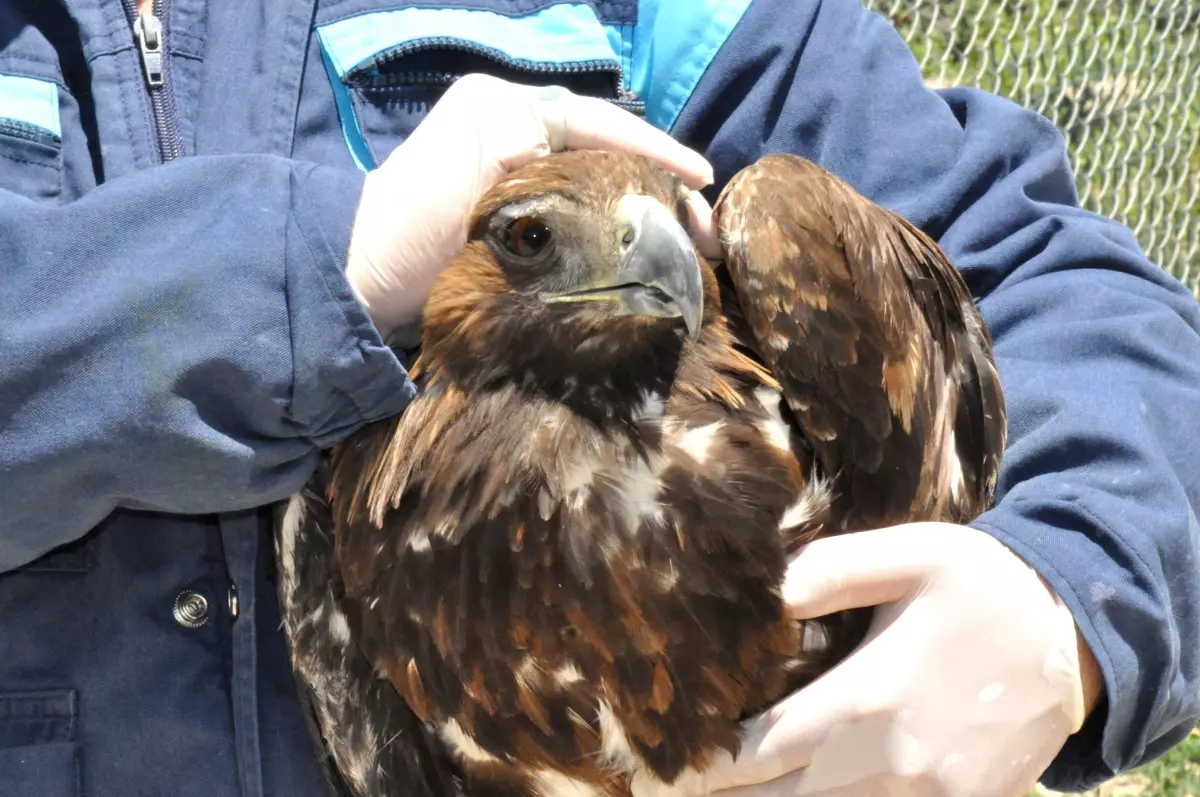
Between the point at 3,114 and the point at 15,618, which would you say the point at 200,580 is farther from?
the point at 3,114

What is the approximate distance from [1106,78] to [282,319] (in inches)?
228

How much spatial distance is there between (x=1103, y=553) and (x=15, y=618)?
6.04 feet

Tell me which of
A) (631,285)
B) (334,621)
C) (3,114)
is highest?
(3,114)

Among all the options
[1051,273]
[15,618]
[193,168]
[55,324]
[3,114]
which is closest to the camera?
[55,324]

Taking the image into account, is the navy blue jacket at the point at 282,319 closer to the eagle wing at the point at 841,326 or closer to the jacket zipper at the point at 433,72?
the jacket zipper at the point at 433,72

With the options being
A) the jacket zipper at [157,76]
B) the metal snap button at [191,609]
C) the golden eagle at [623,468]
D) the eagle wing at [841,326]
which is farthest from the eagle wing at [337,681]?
the eagle wing at [841,326]

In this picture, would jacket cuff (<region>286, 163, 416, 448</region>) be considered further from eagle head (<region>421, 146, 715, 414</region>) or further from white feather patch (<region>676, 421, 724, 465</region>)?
white feather patch (<region>676, 421, 724, 465</region>)

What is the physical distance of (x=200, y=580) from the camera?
216cm

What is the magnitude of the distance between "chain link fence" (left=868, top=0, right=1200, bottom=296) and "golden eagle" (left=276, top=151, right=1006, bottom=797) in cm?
388

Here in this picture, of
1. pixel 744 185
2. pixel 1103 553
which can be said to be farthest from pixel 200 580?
pixel 1103 553

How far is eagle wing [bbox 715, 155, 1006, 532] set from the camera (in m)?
1.98

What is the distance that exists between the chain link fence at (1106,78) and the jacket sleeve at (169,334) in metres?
4.40

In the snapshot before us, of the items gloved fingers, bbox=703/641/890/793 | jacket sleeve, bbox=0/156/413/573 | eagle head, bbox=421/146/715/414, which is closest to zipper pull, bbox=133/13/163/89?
jacket sleeve, bbox=0/156/413/573

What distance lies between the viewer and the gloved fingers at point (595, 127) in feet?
6.82
